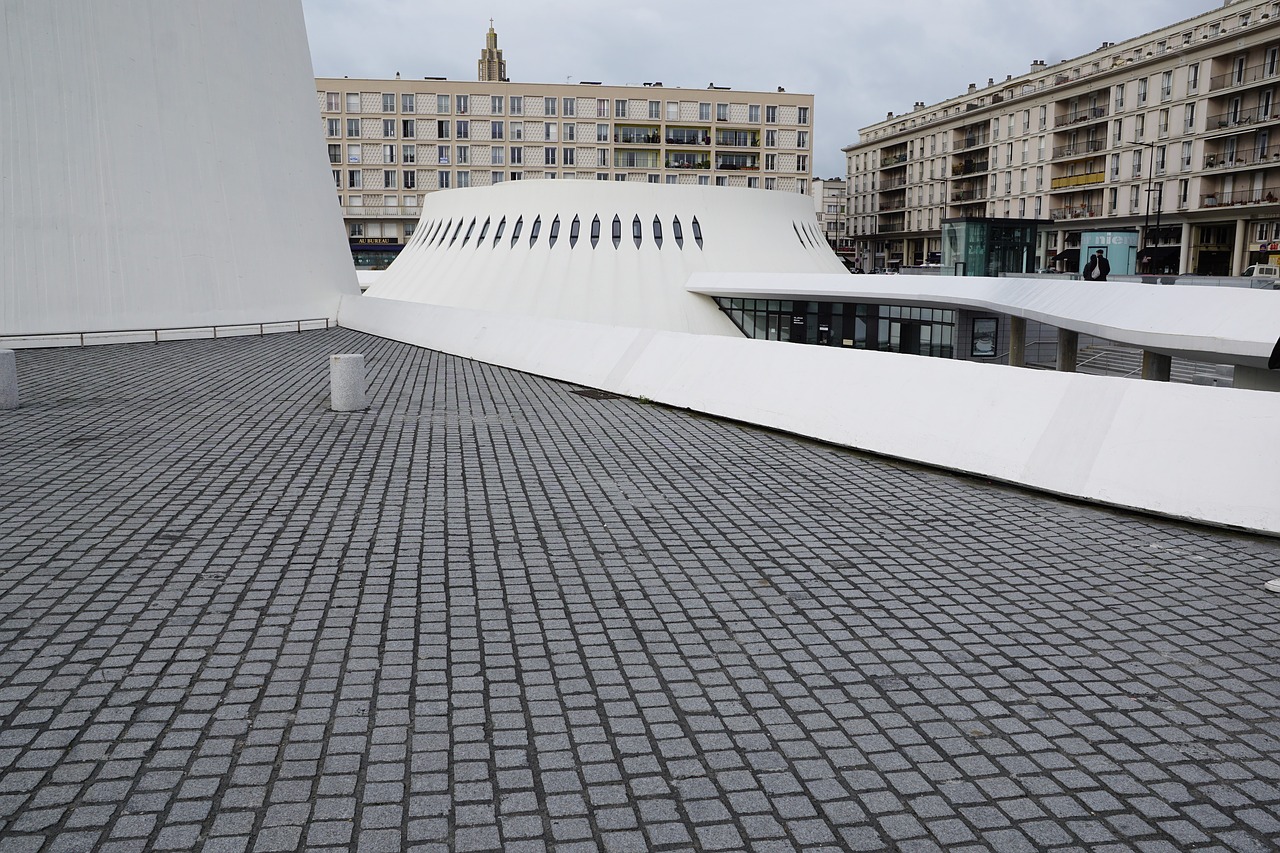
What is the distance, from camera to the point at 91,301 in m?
23.3

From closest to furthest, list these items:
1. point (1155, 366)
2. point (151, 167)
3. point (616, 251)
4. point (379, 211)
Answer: point (1155, 366), point (151, 167), point (616, 251), point (379, 211)

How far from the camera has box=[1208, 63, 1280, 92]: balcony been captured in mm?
52844

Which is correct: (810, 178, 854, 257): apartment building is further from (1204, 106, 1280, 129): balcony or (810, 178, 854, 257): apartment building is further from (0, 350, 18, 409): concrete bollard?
(0, 350, 18, 409): concrete bollard

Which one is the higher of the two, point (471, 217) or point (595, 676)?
point (471, 217)

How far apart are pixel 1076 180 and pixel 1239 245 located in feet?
54.9

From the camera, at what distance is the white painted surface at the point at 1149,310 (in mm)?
13367

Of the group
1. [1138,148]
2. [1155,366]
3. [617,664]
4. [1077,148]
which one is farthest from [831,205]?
[617,664]

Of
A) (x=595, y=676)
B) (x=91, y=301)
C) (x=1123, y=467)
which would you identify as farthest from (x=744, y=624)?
(x=91, y=301)

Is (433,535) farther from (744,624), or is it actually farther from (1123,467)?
(1123,467)

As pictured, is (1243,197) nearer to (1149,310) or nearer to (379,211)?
(1149,310)

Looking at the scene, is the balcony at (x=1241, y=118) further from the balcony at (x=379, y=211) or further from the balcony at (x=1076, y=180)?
the balcony at (x=379, y=211)

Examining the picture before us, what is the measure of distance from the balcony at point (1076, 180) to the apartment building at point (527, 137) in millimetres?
23350

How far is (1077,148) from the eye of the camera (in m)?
70.1

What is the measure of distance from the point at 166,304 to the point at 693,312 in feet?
77.8
